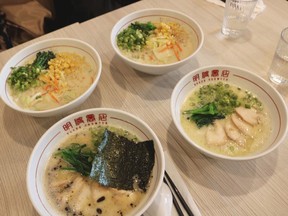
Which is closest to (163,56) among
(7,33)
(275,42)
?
(275,42)

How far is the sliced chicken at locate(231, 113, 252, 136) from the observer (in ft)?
3.91

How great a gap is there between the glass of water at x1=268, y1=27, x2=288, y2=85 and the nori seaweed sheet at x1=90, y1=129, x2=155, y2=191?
831 mm

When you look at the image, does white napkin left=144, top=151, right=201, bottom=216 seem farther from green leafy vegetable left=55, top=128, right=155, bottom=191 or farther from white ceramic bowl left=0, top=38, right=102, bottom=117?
white ceramic bowl left=0, top=38, right=102, bottom=117

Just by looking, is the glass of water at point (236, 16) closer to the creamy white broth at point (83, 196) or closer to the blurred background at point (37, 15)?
the creamy white broth at point (83, 196)

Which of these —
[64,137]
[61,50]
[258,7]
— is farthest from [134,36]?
[258,7]

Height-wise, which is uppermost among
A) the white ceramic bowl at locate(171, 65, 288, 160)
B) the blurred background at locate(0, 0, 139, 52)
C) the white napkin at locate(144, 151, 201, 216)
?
the white ceramic bowl at locate(171, 65, 288, 160)

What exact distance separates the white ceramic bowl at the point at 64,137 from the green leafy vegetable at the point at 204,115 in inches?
9.2

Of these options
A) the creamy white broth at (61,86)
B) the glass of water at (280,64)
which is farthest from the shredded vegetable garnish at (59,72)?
the glass of water at (280,64)

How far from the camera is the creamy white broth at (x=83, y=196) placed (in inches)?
38.9

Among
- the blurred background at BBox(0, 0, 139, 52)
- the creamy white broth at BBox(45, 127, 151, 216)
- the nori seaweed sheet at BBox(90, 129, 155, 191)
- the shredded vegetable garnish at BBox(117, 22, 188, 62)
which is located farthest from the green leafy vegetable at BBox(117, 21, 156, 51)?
the blurred background at BBox(0, 0, 139, 52)

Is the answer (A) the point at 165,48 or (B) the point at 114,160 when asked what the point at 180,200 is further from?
(A) the point at 165,48

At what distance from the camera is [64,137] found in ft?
3.84

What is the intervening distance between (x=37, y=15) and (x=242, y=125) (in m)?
2.20

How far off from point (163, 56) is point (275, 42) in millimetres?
692
